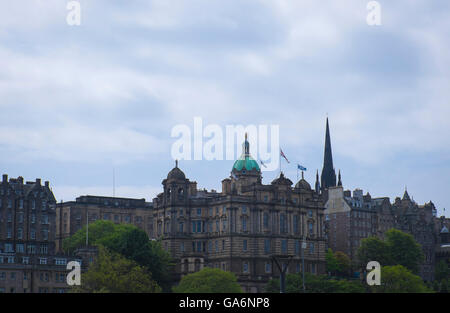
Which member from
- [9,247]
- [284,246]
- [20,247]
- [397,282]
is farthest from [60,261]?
[397,282]

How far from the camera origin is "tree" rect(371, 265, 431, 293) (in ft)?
539

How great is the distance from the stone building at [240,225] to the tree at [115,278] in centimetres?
3270

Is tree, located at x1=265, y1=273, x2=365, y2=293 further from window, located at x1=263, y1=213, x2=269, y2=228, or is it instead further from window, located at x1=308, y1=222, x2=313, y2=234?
window, located at x1=308, y1=222, x2=313, y2=234

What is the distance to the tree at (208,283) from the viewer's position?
5910 inches

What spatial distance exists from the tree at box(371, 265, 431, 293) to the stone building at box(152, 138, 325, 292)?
1928 cm

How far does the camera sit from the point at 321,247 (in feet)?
640

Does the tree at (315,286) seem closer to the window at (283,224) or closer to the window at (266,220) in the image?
the window at (266,220)

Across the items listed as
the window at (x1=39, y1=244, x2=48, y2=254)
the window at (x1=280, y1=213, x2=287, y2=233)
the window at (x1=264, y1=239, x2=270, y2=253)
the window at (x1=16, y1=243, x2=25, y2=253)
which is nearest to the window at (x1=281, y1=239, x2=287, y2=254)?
the window at (x1=280, y1=213, x2=287, y2=233)

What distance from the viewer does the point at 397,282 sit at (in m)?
165

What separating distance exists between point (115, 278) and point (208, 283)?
19457 millimetres

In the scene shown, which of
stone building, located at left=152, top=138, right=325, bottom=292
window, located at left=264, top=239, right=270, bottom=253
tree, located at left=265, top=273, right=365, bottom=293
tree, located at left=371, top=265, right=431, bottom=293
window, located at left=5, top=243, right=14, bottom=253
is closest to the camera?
tree, located at left=371, top=265, right=431, bottom=293
